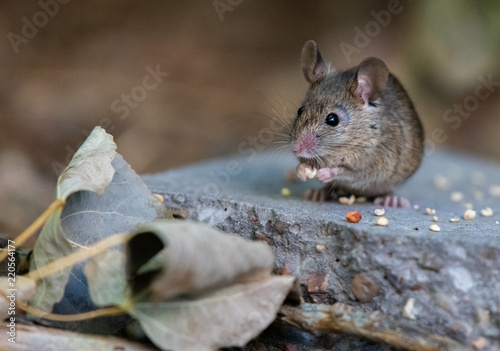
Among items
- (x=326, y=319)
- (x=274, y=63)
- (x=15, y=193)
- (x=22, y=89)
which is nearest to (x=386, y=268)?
(x=326, y=319)

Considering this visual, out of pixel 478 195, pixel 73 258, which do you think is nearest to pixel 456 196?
pixel 478 195

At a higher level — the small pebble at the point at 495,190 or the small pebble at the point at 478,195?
the small pebble at the point at 495,190

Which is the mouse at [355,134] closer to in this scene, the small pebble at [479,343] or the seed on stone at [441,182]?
the seed on stone at [441,182]

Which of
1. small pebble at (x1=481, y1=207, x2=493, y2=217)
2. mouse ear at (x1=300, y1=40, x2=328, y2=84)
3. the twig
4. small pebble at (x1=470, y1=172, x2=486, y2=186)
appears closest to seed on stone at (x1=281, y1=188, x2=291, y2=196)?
mouse ear at (x1=300, y1=40, x2=328, y2=84)

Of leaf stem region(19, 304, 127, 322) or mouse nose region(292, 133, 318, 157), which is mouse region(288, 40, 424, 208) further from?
leaf stem region(19, 304, 127, 322)

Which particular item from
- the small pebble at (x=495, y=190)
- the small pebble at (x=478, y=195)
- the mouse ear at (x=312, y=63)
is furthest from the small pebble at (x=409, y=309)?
the small pebble at (x=495, y=190)

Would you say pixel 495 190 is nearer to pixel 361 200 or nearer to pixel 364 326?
pixel 361 200
